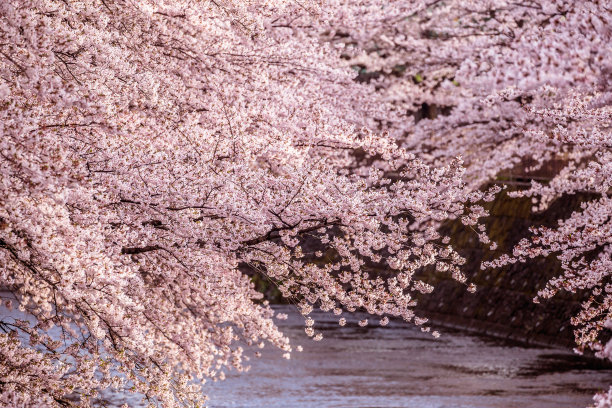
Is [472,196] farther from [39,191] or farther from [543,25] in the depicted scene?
[543,25]

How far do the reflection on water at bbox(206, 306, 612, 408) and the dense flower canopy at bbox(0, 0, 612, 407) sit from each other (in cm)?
335

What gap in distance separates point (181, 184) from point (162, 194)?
0.61 feet

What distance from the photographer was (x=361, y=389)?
17453 millimetres

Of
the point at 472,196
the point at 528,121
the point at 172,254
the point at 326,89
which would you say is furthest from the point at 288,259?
the point at 528,121

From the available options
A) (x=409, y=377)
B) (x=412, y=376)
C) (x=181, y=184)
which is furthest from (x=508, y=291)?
(x=181, y=184)

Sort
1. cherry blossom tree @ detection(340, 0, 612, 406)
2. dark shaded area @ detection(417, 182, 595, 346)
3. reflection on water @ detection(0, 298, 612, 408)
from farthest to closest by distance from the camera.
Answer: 1. dark shaded area @ detection(417, 182, 595, 346)
2. reflection on water @ detection(0, 298, 612, 408)
3. cherry blossom tree @ detection(340, 0, 612, 406)

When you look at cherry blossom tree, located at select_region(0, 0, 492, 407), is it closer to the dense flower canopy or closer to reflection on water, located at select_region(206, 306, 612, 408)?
the dense flower canopy

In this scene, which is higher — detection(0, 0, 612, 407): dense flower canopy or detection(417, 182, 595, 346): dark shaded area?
detection(417, 182, 595, 346): dark shaded area

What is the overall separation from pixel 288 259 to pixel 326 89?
732cm

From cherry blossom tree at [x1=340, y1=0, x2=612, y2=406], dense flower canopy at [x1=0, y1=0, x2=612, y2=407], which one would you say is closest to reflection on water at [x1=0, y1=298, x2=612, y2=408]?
cherry blossom tree at [x1=340, y1=0, x2=612, y2=406]

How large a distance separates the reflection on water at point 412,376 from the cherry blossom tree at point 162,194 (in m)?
4.41

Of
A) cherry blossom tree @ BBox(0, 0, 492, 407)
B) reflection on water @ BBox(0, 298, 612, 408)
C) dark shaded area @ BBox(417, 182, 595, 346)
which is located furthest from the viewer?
dark shaded area @ BBox(417, 182, 595, 346)

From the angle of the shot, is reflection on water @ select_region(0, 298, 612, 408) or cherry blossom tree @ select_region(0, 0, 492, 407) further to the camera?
reflection on water @ select_region(0, 298, 612, 408)

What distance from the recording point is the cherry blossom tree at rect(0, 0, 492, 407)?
6.63 m
